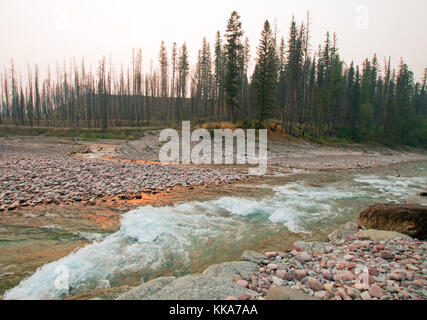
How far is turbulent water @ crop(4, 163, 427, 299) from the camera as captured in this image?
335 centimetres

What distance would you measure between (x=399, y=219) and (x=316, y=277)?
129 inches

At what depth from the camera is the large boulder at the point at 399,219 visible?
175 inches

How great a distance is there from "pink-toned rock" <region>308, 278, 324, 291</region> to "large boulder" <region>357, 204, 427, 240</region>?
3.24m

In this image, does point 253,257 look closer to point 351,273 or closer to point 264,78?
point 351,273

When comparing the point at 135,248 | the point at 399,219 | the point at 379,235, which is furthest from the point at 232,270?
the point at 399,219

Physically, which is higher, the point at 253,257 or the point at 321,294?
the point at 321,294

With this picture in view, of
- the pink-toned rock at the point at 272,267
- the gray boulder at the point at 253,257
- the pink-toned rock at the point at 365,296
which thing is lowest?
the gray boulder at the point at 253,257

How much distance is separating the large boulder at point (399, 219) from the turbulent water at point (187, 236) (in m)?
0.89

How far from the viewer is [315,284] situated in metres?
2.69

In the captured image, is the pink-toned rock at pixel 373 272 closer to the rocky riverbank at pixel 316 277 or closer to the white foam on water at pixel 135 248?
the rocky riverbank at pixel 316 277

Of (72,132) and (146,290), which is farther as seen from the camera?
(72,132)

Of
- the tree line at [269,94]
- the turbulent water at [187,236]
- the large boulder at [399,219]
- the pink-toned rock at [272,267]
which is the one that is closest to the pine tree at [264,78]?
the tree line at [269,94]
